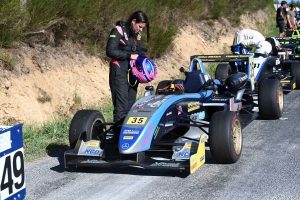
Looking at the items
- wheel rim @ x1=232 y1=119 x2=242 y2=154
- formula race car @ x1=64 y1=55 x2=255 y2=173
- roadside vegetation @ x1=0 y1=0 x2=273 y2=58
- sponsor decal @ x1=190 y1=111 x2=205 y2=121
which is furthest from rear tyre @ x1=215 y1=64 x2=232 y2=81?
wheel rim @ x1=232 y1=119 x2=242 y2=154

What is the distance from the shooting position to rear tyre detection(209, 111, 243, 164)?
6.55 meters

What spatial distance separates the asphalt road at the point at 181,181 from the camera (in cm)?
582

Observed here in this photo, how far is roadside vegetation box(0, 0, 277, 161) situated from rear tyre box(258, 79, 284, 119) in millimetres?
2550

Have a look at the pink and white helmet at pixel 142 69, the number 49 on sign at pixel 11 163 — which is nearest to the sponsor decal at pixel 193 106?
the pink and white helmet at pixel 142 69

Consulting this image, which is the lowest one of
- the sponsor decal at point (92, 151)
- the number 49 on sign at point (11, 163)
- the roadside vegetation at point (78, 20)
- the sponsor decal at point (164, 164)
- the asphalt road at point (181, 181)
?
the asphalt road at point (181, 181)

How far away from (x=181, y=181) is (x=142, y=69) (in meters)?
1.79

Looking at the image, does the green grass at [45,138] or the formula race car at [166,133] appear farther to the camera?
the green grass at [45,138]

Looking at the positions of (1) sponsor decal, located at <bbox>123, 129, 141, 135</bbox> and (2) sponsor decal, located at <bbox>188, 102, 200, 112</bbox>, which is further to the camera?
(2) sponsor decal, located at <bbox>188, 102, 200, 112</bbox>

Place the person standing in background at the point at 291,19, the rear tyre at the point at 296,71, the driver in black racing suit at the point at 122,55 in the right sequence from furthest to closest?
the person standing in background at the point at 291,19
the rear tyre at the point at 296,71
the driver in black racing suit at the point at 122,55

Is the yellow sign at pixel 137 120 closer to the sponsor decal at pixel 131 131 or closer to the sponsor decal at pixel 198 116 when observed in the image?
the sponsor decal at pixel 131 131

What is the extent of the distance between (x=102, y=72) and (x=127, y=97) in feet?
14.9

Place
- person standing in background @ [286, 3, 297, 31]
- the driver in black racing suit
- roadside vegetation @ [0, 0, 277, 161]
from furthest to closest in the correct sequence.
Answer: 1. person standing in background @ [286, 3, 297, 31]
2. roadside vegetation @ [0, 0, 277, 161]
3. the driver in black racing suit

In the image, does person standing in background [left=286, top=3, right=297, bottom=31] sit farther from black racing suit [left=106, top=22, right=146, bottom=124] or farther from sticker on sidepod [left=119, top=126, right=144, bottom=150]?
sticker on sidepod [left=119, top=126, right=144, bottom=150]

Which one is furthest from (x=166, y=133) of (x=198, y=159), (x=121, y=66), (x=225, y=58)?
(x=225, y=58)
